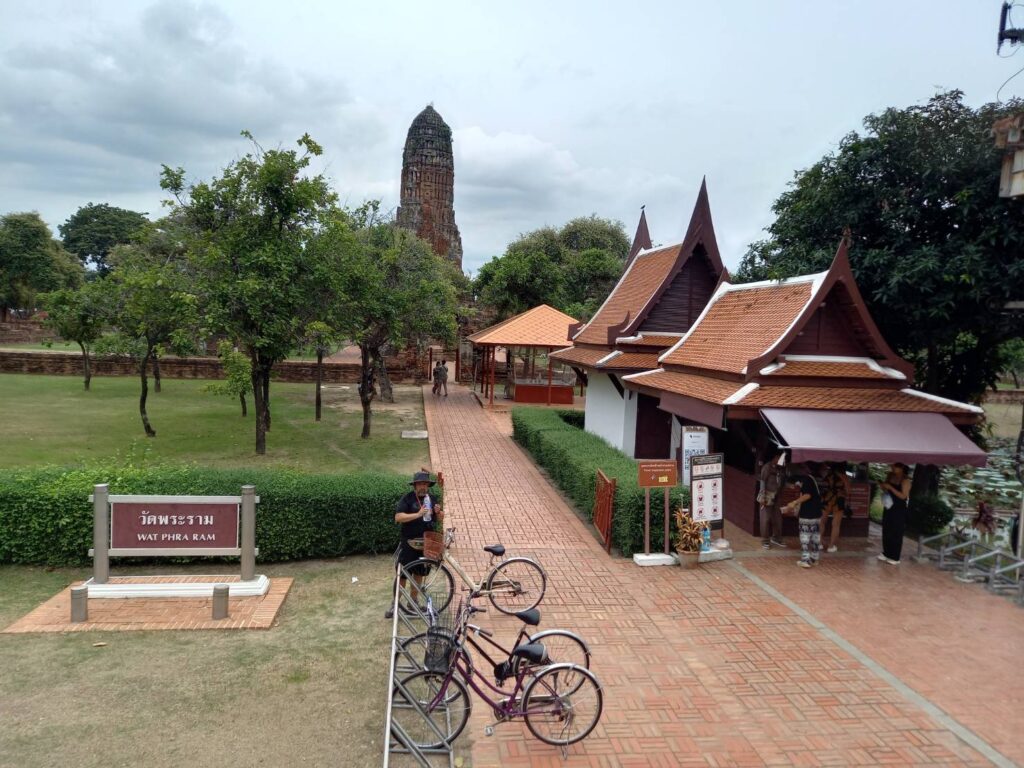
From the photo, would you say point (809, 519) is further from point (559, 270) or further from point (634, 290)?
point (559, 270)

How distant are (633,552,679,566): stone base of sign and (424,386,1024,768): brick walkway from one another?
0.16m

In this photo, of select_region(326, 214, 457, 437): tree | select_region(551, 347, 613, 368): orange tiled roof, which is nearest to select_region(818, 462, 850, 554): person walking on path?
select_region(551, 347, 613, 368): orange tiled roof

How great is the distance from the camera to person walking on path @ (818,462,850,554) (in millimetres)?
10539

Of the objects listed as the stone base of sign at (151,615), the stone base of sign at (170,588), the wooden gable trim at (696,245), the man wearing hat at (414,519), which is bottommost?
the stone base of sign at (151,615)

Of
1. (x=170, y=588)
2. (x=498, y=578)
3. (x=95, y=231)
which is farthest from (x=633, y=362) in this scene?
(x=95, y=231)

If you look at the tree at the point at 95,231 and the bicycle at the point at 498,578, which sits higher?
the tree at the point at 95,231

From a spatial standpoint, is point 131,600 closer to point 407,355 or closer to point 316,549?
point 316,549

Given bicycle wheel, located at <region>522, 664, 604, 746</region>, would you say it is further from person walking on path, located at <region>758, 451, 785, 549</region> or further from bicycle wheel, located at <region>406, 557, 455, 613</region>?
person walking on path, located at <region>758, 451, 785, 549</region>

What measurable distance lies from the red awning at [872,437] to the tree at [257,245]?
10528 millimetres

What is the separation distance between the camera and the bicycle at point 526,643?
550 centimetres

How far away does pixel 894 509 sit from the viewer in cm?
997

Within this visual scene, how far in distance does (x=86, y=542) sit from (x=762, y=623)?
885 centimetres

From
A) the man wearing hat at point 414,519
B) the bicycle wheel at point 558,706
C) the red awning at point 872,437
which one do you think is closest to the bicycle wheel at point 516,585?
the man wearing hat at point 414,519

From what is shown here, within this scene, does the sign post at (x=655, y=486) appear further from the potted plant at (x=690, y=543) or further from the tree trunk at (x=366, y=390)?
the tree trunk at (x=366, y=390)
